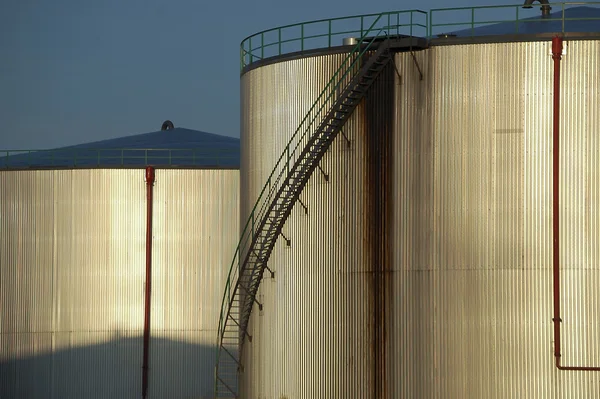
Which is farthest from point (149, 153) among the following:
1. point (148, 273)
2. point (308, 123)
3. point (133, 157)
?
point (308, 123)

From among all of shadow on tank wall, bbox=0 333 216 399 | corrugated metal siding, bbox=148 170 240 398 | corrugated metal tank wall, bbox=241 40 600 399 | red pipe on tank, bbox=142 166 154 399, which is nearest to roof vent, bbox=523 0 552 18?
corrugated metal tank wall, bbox=241 40 600 399

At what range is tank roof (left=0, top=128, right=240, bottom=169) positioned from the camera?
56.8 m

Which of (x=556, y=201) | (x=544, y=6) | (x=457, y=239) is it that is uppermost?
(x=544, y=6)

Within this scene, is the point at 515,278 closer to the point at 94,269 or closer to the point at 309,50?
the point at 309,50

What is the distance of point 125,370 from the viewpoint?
49750mm

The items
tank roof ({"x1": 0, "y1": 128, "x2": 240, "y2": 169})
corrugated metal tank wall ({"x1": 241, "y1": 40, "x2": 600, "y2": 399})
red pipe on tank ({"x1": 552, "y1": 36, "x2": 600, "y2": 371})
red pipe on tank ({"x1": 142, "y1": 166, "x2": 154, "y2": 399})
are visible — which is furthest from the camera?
tank roof ({"x1": 0, "y1": 128, "x2": 240, "y2": 169})

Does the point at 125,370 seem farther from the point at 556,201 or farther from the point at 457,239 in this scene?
the point at 556,201

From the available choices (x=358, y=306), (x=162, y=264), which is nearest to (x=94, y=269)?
(x=162, y=264)

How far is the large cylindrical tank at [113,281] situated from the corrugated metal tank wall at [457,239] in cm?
1520

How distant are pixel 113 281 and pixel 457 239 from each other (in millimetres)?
20268

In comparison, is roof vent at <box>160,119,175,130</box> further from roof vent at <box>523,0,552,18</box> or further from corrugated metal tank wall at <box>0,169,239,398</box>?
roof vent at <box>523,0,552,18</box>

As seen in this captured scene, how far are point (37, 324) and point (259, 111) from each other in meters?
16.8

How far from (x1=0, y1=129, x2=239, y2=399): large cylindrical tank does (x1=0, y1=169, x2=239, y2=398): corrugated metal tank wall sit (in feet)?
0.13

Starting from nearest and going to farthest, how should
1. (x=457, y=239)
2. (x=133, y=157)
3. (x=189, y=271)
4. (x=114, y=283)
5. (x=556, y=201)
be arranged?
(x=556, y=201) → (x=457, y=239) → (x=114, y=283) → (x=189, y=271) → (x=133, y=157)
